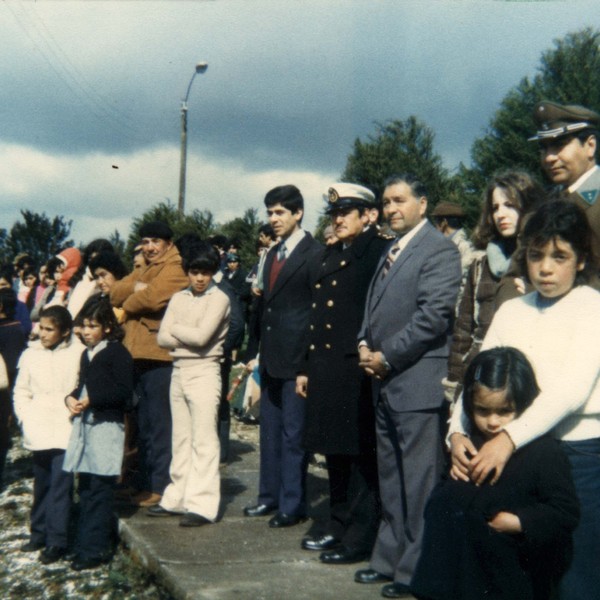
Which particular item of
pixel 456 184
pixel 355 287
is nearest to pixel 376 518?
pixel 355 287

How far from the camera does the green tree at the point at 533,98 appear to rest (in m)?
34.0

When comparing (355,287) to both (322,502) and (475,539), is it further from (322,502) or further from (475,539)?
(475,539)

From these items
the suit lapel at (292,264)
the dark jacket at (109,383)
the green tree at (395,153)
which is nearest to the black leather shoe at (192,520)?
the dark jacket at (109,383)

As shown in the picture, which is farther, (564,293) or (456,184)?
(456,184)

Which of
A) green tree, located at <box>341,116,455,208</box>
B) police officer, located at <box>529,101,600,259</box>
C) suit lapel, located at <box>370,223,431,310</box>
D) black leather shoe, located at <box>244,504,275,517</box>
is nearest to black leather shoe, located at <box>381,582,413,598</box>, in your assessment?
suit lapel, located at <box>370,223,431,310</box>

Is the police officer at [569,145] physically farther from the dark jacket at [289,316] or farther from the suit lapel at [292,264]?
the suit lapel at [292,264]

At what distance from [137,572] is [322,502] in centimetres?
172

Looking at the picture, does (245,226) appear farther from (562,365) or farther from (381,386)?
(562,365)

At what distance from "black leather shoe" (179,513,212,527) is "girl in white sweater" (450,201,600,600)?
3002mm

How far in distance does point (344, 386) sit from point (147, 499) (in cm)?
209

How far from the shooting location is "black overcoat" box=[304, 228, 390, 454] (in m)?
5.11

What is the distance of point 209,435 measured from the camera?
593 centimetres

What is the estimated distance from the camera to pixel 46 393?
5.92 m

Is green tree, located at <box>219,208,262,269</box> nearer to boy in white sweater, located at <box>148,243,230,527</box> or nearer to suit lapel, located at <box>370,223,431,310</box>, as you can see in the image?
boy in white sweater, located at <box>148,243,230,527</box>
